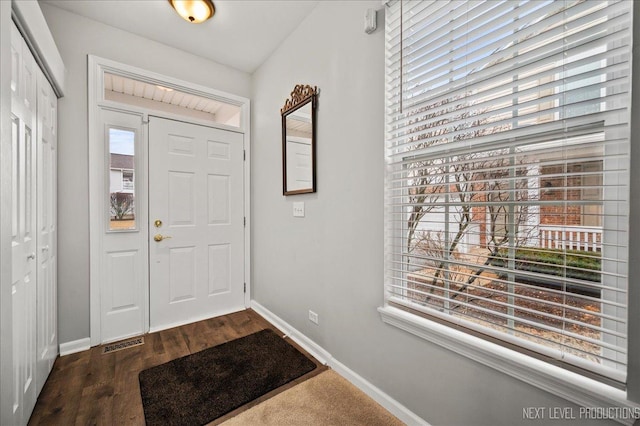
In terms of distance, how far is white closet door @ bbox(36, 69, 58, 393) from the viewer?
1.61 m

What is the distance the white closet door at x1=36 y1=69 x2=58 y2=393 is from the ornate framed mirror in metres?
1.58

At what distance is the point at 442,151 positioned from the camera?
1327 millimetres

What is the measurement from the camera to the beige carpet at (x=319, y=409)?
1.46 metres

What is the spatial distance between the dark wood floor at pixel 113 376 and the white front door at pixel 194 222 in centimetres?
26

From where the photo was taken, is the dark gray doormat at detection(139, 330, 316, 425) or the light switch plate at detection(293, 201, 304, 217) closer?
the dark gray doormat at detection(139, 330, 316, 425)

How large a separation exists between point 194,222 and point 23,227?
4.54ft

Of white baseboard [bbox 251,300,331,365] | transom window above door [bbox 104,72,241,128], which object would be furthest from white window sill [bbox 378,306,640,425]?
transom window above door [bbox 104,72,241,128]

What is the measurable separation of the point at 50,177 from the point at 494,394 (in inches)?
113

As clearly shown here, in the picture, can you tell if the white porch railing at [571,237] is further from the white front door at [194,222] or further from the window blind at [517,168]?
the white front door at [194,222]

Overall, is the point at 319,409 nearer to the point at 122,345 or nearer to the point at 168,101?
the point at 122,345

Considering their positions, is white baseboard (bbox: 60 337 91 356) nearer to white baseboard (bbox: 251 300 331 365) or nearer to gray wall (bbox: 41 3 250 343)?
Answer: gray wall (bbox: 41 3 250 343)

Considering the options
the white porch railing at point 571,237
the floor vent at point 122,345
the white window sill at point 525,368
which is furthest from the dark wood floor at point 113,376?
the white porch railing at point 571,237

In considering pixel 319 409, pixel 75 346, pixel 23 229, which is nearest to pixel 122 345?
pixel 75 346

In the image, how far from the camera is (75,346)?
214 cm
